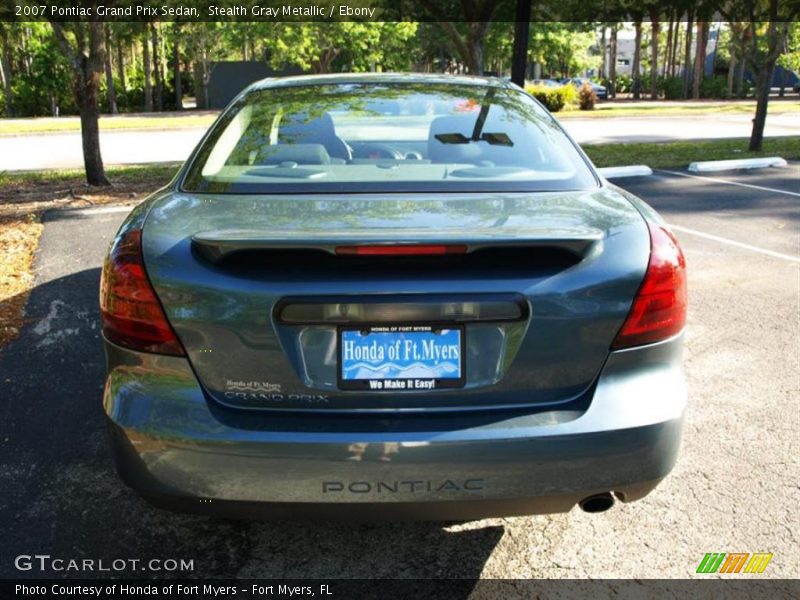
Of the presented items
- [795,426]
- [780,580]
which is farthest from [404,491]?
[795,426]

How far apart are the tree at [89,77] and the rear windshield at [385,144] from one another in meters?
7.26

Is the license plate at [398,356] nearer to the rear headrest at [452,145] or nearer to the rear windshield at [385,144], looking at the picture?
the rear windshield at [385,144]

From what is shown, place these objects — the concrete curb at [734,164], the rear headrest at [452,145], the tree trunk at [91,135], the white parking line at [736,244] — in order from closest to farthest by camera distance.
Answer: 1. the rear headrest at [452,145]
2. the white parking line at [736,244]
3. the tree trunk at [91,135]
4. the concrete curb at [734,164]

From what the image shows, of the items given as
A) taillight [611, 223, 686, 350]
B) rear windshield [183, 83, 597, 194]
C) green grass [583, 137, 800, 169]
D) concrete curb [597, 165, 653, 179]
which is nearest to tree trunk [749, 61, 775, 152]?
green grass [583, 137, 800, 169]

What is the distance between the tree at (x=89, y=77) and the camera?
31.6ft

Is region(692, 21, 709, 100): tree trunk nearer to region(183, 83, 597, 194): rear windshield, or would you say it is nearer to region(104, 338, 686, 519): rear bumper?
region(183, 83, 597, 194): rear windshield

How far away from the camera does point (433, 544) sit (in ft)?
8.91

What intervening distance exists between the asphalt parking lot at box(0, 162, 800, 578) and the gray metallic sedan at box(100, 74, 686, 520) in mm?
489

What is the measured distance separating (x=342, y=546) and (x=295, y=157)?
58.7 inches

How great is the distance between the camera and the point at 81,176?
449 inches

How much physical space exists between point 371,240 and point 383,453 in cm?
59

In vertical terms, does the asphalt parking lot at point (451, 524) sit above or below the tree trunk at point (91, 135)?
below

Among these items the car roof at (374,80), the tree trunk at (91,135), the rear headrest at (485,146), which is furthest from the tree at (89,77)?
the rear headrest at (485,146)

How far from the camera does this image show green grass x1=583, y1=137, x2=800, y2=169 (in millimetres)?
12625
